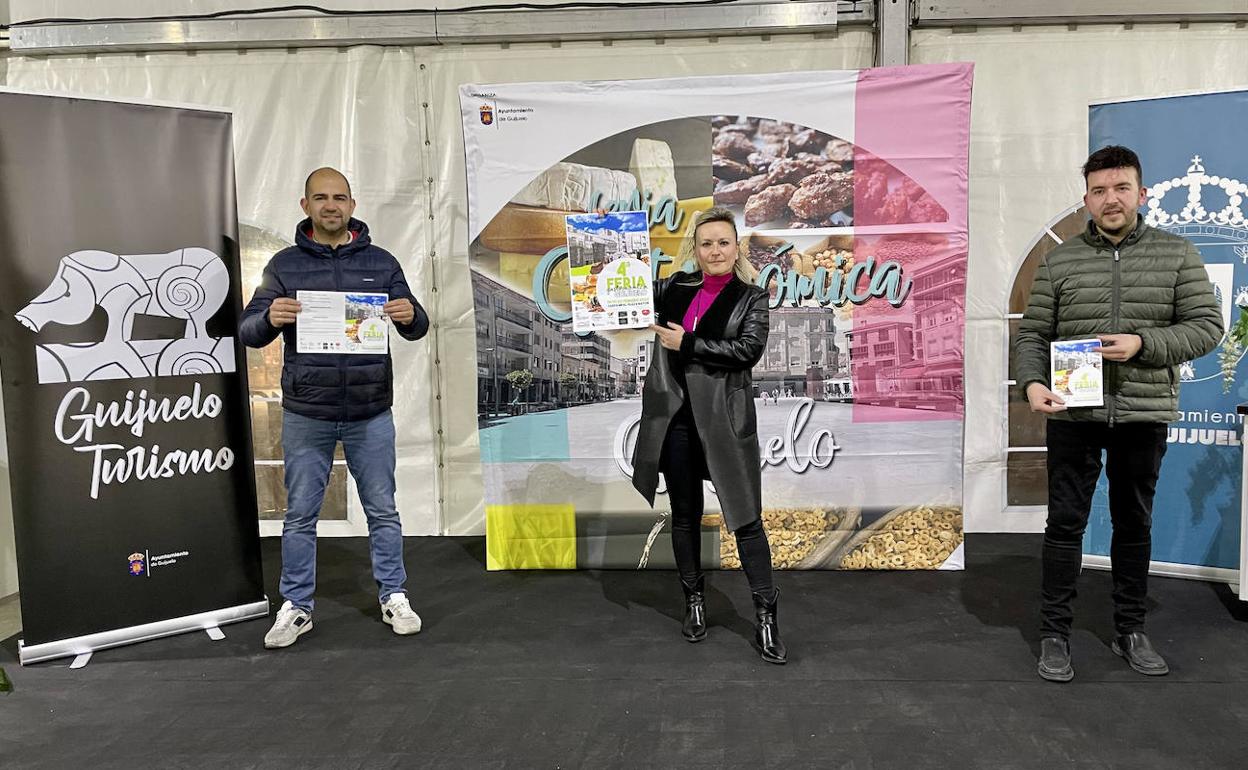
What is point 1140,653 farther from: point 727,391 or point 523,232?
point 523,232

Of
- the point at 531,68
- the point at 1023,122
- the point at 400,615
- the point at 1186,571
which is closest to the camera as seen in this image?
the point at 400,615

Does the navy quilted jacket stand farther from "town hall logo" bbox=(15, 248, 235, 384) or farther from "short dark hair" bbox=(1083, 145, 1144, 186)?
"short dark hair" bbox=(1083, 145, 1144, 186)

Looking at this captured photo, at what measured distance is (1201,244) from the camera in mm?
3346

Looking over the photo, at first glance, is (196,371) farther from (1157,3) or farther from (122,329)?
(1157,3)

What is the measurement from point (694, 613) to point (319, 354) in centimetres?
164

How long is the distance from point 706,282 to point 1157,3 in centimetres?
296

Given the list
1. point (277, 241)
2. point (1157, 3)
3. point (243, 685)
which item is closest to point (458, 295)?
point (277, 241)

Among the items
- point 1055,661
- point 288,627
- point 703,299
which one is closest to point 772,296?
point 703,299

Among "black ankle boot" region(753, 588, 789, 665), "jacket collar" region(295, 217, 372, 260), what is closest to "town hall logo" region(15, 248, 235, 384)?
"jacket collar" region(295, 217, 372, 260)

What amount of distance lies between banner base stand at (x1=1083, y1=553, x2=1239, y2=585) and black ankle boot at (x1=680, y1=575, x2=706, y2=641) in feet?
6.13

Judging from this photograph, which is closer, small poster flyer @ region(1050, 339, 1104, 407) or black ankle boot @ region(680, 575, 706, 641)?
small poster flyer @ region(1050, 339, 1104, 407)

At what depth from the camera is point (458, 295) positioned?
14.2ft

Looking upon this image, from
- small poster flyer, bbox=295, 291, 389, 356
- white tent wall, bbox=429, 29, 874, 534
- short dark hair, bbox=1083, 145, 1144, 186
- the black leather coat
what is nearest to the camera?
short dark hair, bbox=1083, 145, 1144, 186

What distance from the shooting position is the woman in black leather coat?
268 cm
